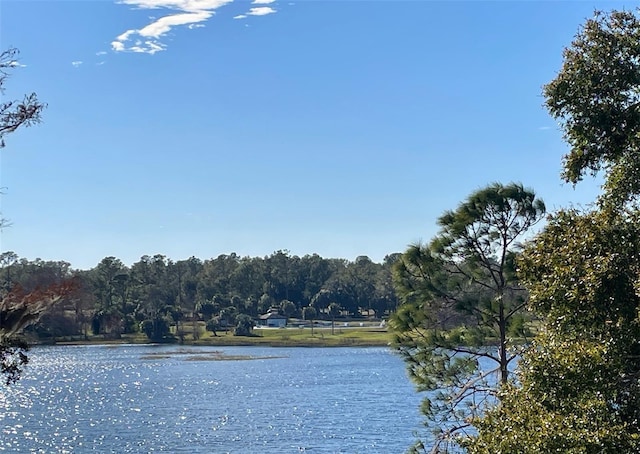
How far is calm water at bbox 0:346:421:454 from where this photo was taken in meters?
33.6

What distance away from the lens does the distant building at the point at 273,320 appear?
422ft

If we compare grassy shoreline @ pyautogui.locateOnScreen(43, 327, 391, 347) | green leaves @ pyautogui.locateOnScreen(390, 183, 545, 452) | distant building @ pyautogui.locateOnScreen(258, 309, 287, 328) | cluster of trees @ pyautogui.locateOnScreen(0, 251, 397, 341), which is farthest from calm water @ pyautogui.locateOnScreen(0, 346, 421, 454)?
distant building @ pyautogui.locateOnScreen(258, 309, 287, 328)

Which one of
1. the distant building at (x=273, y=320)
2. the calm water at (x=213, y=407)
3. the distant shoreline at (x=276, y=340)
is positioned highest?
the distant building at (x=273, y=320)

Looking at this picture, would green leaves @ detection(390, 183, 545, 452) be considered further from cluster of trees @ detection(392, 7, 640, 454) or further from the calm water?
cluster of trees @ detection(392, 7, 640, 454)

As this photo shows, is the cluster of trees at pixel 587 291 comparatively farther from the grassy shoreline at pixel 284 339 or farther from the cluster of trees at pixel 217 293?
the cluster of trees at pixel 217 293

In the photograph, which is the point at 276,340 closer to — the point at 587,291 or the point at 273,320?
the point at 273,320

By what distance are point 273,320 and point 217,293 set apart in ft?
48.4

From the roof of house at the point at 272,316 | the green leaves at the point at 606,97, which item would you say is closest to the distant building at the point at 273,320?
the roof of house at the point at 272,316

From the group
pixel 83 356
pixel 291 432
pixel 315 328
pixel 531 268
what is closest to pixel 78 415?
pixel 291 432

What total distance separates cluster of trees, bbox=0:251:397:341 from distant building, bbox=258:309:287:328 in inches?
96.8

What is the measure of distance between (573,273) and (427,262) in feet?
21.6

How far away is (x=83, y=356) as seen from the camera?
292 ft

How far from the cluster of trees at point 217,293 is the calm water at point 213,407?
33073 mm

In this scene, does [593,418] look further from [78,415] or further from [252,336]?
[252,336]
